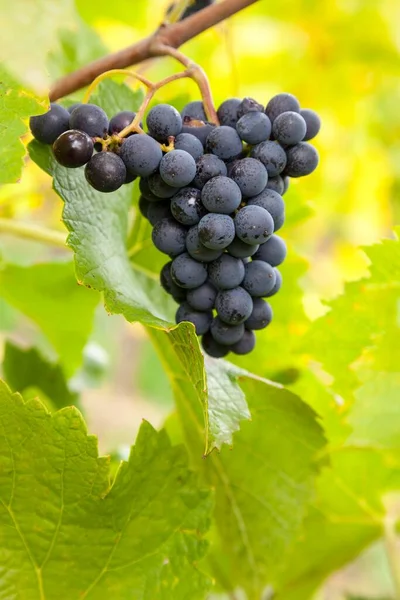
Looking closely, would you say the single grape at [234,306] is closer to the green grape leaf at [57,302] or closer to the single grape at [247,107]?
the single grape at [247,107]

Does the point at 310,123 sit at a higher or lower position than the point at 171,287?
higher

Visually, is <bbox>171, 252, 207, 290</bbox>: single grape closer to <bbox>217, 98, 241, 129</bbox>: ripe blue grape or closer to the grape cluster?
the grape cluster

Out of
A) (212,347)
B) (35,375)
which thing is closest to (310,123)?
(212,347)

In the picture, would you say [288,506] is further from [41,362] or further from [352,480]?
[41,362]

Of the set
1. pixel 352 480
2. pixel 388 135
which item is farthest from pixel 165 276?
pixel 388 135

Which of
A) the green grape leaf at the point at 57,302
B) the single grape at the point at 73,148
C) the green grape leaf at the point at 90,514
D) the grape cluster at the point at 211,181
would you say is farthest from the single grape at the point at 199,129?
the green grape leaf at the point at 57,302

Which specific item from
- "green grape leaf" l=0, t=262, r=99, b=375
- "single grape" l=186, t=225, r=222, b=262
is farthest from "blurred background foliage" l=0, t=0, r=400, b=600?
"single grape" l=186, t=225, r=222, b=262

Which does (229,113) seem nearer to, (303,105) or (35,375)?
(35,375)
